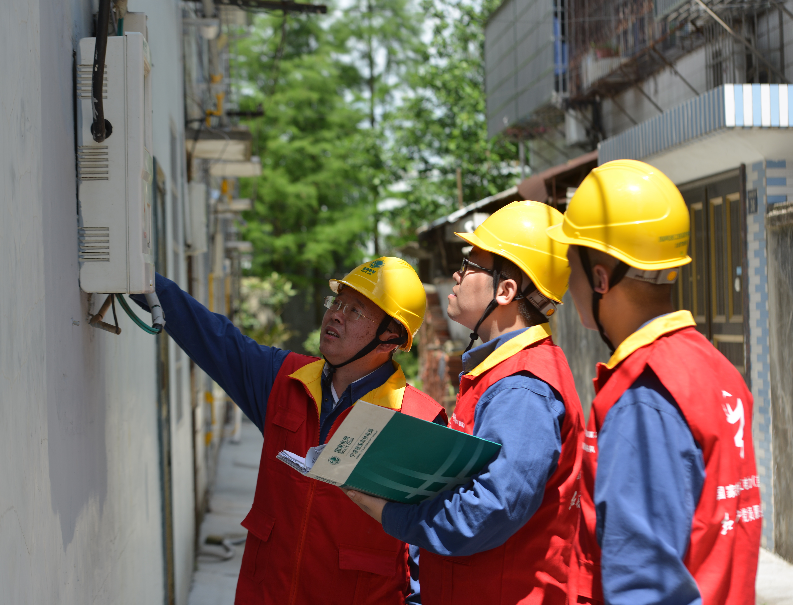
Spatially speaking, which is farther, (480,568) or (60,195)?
(480,568)

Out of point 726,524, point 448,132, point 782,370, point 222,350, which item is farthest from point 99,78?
point 448,132

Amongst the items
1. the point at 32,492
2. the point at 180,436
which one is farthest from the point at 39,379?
the point at 180,436

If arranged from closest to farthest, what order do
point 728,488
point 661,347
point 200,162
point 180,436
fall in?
point 728,488 < point 661,347 < point 180,436 < point 200,162

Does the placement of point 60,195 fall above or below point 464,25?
below

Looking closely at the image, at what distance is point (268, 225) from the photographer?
2573cm

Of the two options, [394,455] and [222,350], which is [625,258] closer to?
[394,455]

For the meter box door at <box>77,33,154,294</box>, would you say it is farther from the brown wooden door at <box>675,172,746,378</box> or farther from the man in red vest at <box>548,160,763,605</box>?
the brown wooden door at <box>675,172,746,378</box>

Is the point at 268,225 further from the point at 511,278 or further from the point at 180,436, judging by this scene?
the point at 511,278

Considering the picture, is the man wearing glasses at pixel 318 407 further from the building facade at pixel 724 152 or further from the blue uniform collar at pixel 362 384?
the building facade at pixel 724 152

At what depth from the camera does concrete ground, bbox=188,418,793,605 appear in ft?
18.1

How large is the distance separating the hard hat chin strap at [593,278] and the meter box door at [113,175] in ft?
3.93

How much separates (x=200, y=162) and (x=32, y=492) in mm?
8842

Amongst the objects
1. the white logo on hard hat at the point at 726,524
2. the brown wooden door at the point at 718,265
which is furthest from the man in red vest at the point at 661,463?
the brown wooden door at the point at 718,265

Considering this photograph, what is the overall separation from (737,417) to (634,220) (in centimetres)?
52
